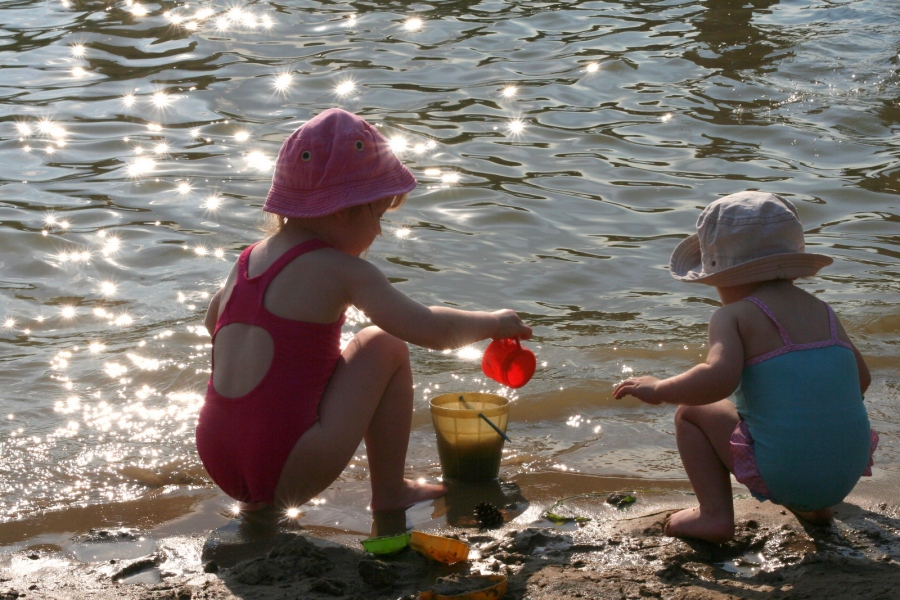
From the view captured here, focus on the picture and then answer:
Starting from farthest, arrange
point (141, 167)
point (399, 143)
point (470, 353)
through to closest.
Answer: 1. point (399, 143)
2. point (141, 167)
3. point (470, 353)

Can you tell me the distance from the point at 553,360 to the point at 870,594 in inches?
94.3

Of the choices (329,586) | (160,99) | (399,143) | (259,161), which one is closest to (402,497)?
(329,586)

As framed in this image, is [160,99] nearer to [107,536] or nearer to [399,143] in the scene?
[399,143]

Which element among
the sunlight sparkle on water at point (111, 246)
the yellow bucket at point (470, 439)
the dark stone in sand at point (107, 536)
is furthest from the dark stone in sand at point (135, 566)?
the sunlight sparkle on water at point (111, 246)

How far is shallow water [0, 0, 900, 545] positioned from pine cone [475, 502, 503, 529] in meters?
0.23

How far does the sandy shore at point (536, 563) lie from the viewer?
2.38m

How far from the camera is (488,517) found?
115 inches

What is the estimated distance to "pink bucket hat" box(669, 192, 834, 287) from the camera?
271 cm

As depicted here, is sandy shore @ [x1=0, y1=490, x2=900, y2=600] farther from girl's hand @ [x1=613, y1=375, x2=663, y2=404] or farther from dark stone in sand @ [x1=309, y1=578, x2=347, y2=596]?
girl's hand @ [x1=613, y1=375, x2=663, y2=404]

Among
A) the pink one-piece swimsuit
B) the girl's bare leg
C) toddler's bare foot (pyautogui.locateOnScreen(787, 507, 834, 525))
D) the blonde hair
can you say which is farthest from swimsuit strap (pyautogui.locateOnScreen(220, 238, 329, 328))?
toddler's bare foot (pyautogui.locateOnScreen(787, 507, 834, 525))

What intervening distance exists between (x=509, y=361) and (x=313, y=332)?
2.09ft

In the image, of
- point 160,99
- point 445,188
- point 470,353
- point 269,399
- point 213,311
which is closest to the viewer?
point 269,399

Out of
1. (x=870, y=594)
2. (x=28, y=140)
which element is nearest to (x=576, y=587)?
(x=870, y=594)

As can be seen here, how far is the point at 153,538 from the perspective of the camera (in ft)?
9.55
